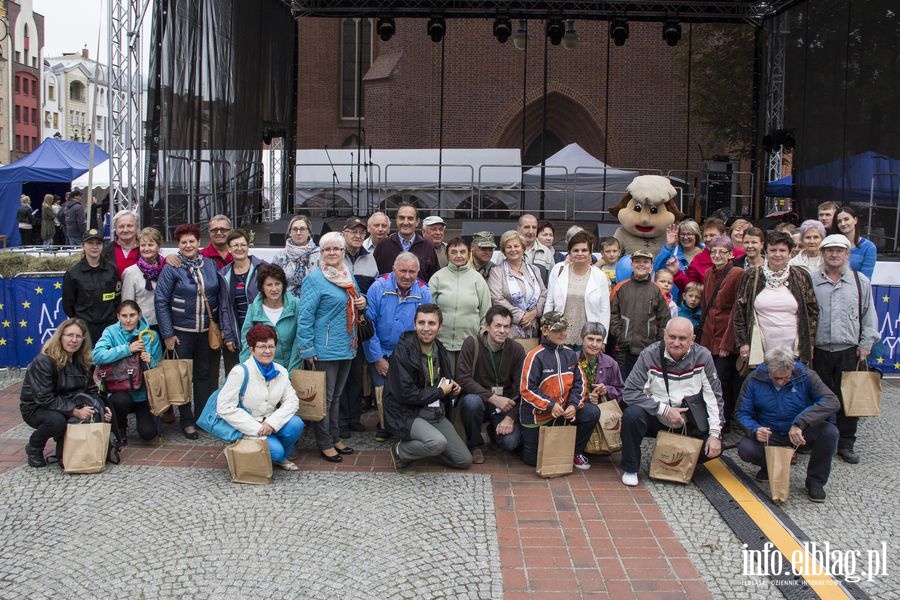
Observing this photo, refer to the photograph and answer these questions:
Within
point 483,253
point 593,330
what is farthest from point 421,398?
point 483,253

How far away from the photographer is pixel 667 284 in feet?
23.3

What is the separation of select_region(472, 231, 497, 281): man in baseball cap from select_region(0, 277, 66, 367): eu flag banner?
4767mm

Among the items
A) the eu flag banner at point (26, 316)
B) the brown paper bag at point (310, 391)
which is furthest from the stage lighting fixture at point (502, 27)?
the brown paper bag at point (310, 391)

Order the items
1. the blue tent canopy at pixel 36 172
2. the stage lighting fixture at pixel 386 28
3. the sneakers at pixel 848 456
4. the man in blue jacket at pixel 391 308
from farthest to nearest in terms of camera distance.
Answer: the blue tent canopy at pixel 36 172 → the stage lighting fixture at pixel 386 28 → the man in blue jacket at pixel 391 308 → the sneakers at pixel 848 456

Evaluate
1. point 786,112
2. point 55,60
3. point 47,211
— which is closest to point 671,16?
point 786,112

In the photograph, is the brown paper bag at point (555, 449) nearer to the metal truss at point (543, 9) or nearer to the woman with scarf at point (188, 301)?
the woman with scarf at point (188, 301)

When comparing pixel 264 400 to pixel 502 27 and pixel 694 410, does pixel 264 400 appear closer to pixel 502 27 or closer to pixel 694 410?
pixel 694 410

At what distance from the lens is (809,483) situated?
5688 mm

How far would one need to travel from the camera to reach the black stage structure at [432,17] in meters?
12.5

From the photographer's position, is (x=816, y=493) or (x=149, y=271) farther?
(x=149, y=271)

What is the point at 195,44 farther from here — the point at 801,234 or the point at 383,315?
the point at 801,234

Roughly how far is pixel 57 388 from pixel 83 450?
486mm

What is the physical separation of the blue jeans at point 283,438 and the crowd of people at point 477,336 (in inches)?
0.6

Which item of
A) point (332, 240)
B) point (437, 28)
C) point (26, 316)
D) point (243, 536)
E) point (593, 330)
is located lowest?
point (243, 536)
